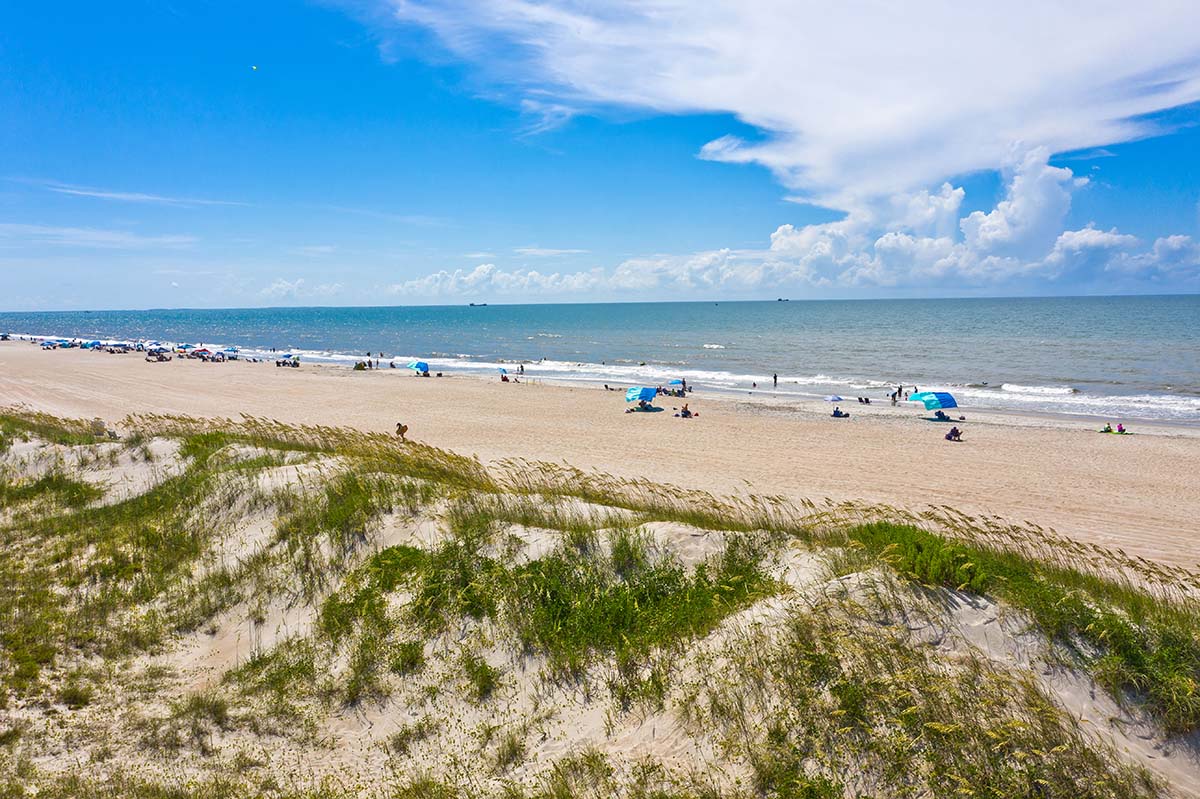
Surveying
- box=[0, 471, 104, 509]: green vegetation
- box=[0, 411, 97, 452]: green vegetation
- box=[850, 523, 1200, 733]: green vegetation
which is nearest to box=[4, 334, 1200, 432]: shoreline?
box=[850, 523, 1200, 733]: green vegetation

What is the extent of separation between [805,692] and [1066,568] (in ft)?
15.7

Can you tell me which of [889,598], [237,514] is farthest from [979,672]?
[237,514]

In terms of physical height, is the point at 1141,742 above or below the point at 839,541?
below

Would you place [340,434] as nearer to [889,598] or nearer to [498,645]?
[498,645]

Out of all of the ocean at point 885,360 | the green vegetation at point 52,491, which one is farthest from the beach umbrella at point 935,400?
the green vegetation at point 52,491

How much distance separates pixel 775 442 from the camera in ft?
88.2

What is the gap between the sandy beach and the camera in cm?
1808

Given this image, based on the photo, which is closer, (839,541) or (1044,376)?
(839,541)

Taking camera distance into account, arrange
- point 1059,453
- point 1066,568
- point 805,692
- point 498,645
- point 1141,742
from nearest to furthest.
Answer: point 1141,742 < point 805,692 < point 498,645 < point 1066,568 < point 1059,453

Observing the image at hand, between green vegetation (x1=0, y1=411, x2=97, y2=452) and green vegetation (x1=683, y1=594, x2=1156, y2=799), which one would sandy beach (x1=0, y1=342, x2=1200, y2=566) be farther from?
green vegetation (x1=683, y1=594, x2=1156, y2=799)

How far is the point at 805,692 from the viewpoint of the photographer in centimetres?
489

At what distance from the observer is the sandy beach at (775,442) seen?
59.3ft

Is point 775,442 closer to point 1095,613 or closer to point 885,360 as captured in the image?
point 1095,613

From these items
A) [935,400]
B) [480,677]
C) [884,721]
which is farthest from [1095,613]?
[935,400]
